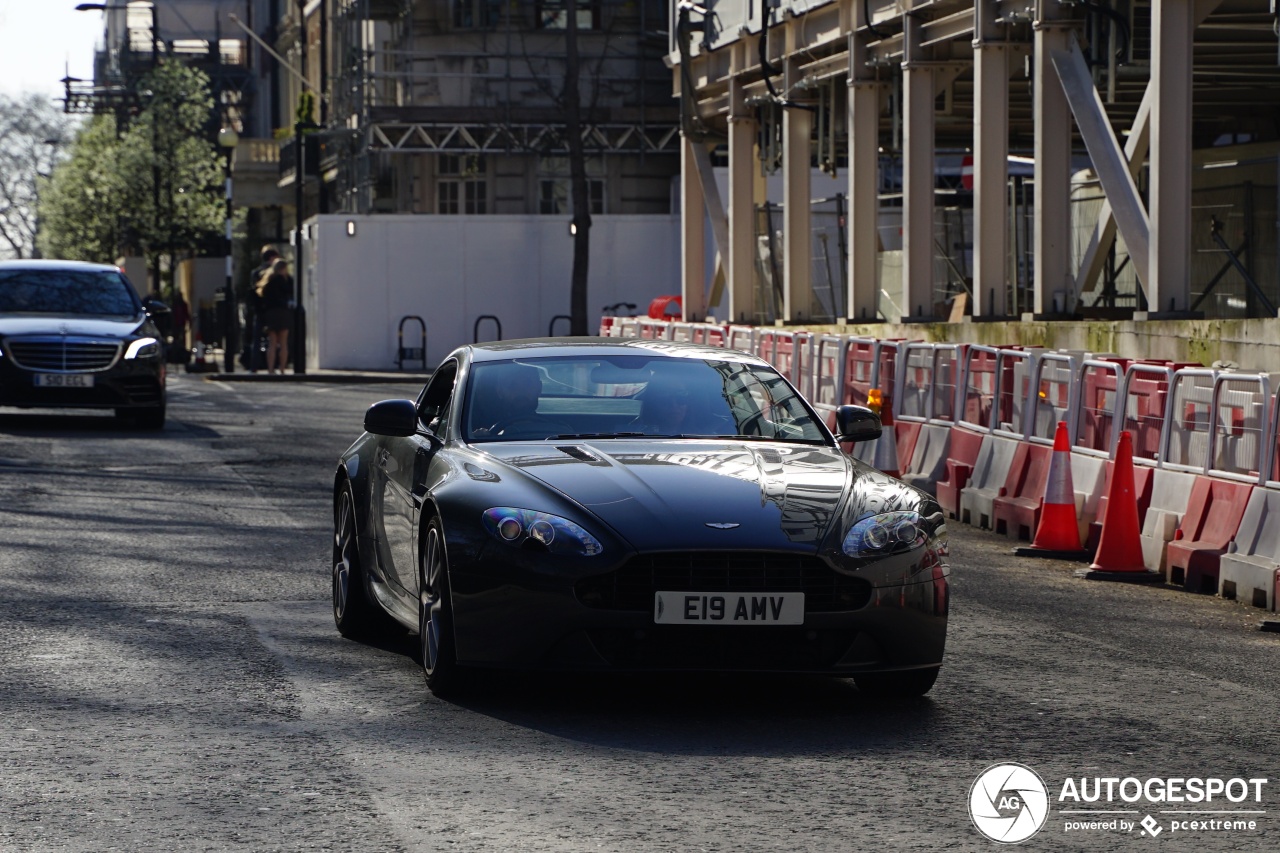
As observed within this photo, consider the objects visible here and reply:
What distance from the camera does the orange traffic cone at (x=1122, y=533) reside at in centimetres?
1228

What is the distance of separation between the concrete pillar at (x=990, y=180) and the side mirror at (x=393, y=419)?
1408 cm

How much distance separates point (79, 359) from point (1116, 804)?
17603 mm

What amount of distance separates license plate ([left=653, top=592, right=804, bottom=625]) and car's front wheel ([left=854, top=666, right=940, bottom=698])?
626 mm

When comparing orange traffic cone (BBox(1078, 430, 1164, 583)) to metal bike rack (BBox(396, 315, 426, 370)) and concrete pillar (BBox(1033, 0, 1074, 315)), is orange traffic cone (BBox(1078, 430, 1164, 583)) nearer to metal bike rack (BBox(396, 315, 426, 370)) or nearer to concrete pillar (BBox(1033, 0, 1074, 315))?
concrete pillar (BBox(1033, 0, 1074, 315))

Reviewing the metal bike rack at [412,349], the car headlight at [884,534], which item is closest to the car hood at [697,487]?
the car headlight at [884,534]

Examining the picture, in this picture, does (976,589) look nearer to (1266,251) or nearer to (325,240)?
(1266,251)

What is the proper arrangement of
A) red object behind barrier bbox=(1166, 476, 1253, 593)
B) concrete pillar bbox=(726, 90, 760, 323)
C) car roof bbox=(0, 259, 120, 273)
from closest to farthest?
red object behind barrier bbox=(1166, 476, 1253, 593)
car roof bbox=(0, 259, 120, 273)
concrete pillar bbox=(726, 90, 760, 323)

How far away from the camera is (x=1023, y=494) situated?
1464cm

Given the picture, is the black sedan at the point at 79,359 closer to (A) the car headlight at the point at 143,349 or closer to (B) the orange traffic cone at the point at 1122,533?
(A) the car headlight at the point at 143,349

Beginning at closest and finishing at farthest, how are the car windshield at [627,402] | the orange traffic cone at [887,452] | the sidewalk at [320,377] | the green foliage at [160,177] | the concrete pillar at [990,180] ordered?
1. the car windshield at [627,402]
2. the orange traffic cone at [887,452]
3. the concrete pillar at [990,180]
4. the sidewalk at [320,377]
5. the green foliage at [160,177]

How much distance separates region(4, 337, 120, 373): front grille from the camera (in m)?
22.2

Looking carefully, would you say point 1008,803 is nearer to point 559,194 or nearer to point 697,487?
point 697,487

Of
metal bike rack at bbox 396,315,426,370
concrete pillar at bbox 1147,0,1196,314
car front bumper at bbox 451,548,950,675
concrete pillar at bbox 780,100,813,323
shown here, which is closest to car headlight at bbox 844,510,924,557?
car front bumper at bbox 451,548,950,675

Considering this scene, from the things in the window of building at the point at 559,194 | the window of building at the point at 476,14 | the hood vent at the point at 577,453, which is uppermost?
the window of building at the point at 476,14
